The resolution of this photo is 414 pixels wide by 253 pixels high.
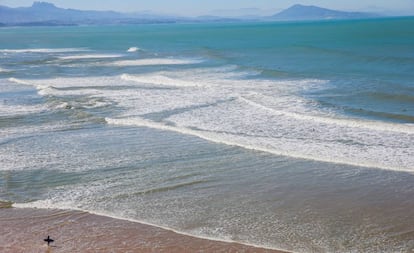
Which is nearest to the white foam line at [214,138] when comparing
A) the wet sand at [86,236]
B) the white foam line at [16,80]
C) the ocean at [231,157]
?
the ocean at [231,157]

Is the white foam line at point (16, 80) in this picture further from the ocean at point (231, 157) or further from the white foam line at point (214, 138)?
the white foam line at point (214, 138)

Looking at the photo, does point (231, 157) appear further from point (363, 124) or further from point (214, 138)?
point (363, 124)

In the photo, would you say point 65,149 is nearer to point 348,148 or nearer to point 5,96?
point 348,148

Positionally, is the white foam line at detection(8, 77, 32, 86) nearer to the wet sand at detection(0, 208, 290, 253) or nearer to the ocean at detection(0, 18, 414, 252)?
the ocean at detection(0, 18, 414, 252)

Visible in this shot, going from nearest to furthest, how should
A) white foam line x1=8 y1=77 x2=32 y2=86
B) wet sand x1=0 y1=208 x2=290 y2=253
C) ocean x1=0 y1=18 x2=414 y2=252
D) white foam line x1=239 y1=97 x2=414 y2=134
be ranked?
wet sand x1=0 y1=208 x2=290 y2=253
ocean x1=0 y1=18 x2=414 y2=252
white foam line x1=239 y1=97 x2=414 y2=134
white foam line x1=8 y1=77 x2=32 y2=86

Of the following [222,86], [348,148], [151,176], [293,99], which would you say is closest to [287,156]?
[348,148]

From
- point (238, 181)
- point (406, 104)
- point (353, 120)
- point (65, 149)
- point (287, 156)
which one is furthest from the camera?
point (406, 104)

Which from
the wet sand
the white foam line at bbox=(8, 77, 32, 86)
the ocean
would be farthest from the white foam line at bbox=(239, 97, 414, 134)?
the white foam line at bbox=(8, 77, 32, 86)

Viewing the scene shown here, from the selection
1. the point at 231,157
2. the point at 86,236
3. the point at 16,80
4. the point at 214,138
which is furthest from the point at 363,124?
the point at 16,80
